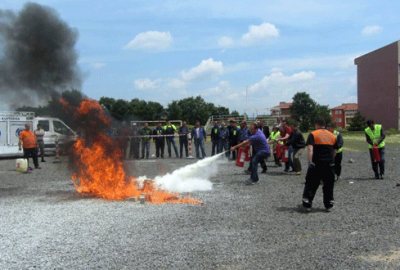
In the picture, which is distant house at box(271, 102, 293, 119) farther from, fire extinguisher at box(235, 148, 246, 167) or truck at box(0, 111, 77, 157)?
fire extinguisher at box(235, 148, 246, 167)

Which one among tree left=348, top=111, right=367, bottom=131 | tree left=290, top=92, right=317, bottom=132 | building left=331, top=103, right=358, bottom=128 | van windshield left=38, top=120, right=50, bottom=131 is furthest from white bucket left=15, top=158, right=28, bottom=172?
building left=331, top=103, right=358, bottom=128

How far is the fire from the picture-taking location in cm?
898

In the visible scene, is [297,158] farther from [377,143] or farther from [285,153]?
[377,143]

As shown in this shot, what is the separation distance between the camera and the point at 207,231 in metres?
5.95

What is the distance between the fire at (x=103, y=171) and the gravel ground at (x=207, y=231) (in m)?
0.45

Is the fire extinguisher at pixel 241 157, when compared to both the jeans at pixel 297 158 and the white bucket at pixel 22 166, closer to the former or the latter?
the jeans at pixel 297 158

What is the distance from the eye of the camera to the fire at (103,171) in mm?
8977

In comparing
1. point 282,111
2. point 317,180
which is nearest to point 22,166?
point 317,180

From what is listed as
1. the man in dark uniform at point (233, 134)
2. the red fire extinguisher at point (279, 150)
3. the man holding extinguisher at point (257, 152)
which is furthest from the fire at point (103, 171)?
the man in dark uniform at point (233, 134)

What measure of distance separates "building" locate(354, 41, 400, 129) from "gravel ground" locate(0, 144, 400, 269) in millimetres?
47964

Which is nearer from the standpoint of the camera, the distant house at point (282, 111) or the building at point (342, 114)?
the distant house at point (282, 111)

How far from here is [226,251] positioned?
502cm

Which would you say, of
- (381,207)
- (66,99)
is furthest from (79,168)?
(381,207)

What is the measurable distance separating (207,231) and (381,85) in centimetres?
5656
